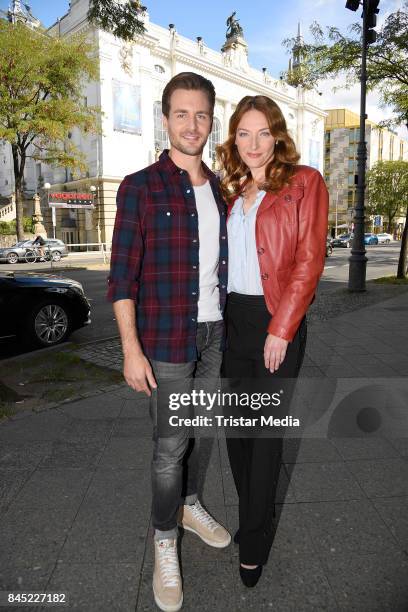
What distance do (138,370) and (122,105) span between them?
34644 mm

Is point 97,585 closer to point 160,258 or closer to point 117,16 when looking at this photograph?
point 160,258

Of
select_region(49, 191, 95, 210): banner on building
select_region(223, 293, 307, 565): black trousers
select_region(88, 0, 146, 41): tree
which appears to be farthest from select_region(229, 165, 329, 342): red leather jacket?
select_region(49, 191, 95, 210): banner on building

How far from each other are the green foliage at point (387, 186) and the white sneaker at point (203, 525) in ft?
202

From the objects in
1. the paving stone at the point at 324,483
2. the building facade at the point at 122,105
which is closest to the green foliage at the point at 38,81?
the building facade at the point at 122,105

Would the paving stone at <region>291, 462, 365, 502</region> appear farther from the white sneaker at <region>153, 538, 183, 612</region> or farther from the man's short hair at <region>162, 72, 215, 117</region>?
the man's short hair at <region>162, 72, 215, 117</region>

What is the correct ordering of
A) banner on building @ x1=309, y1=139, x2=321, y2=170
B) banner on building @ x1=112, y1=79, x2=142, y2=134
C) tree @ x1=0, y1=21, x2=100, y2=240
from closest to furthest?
tree @ x1=0, y1=21, x2=100, y2=240, banner on building @ x1=112, y1=79, x2=142, y2=134, banner on building @ x1=309, y1=139, x2=321, y2=170

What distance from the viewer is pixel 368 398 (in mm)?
4242

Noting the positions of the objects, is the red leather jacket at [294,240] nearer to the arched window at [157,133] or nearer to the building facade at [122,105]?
the building facade at [122,105]

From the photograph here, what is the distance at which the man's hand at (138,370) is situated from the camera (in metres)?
1.90

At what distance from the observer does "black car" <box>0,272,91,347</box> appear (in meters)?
6.27

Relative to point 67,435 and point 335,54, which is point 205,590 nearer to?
point 67,435

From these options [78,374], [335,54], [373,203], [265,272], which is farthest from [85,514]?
[373,203]

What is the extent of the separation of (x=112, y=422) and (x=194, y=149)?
8.11ft

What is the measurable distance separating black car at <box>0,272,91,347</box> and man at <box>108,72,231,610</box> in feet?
16.0
